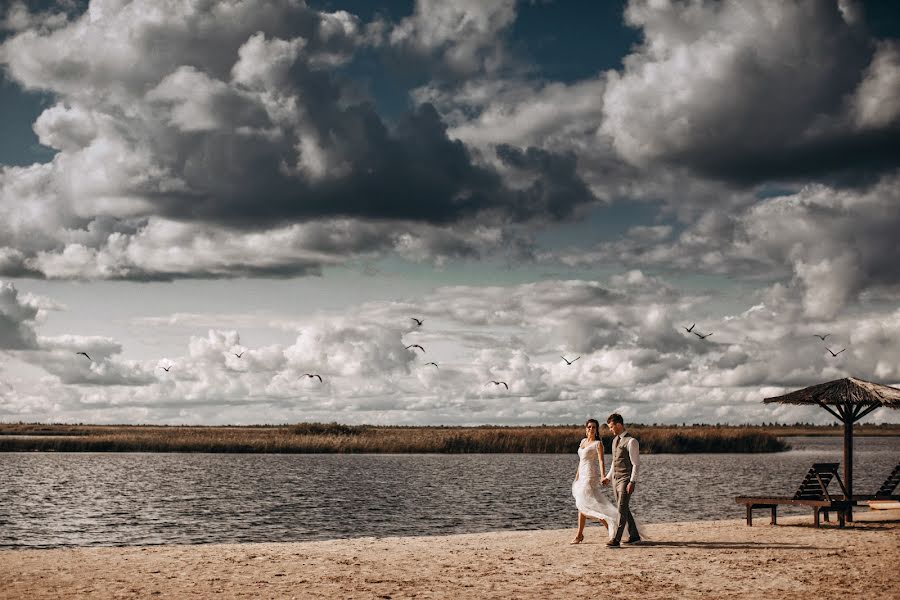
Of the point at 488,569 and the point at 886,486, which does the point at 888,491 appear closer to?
the point at 886,486

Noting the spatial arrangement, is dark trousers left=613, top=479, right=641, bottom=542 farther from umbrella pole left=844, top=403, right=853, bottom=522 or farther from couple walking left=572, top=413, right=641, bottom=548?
umbrella pole left=844, top=403, right=853, bottom=522

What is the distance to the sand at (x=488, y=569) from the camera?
467 inches

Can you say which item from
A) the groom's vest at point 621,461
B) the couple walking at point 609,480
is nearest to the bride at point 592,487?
the couple walking at point 609,480

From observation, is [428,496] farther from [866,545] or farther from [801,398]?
[866,545]

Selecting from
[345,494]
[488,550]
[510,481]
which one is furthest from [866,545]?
[510,481]

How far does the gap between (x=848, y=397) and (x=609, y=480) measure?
777 cm

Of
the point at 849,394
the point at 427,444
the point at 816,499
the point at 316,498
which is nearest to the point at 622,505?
the point at 816,499

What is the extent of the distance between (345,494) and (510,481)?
11.0 meters

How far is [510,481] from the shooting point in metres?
47.7

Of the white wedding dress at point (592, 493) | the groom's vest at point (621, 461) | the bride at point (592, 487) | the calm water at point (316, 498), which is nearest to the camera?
the groom's vest at point (621, 461)

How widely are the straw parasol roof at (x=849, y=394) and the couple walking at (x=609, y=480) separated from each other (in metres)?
6.79

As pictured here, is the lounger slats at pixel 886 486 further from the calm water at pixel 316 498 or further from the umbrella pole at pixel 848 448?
the calm water at pixel 316 498

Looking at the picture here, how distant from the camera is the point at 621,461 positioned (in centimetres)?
1609

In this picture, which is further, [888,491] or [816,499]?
[888,491]
